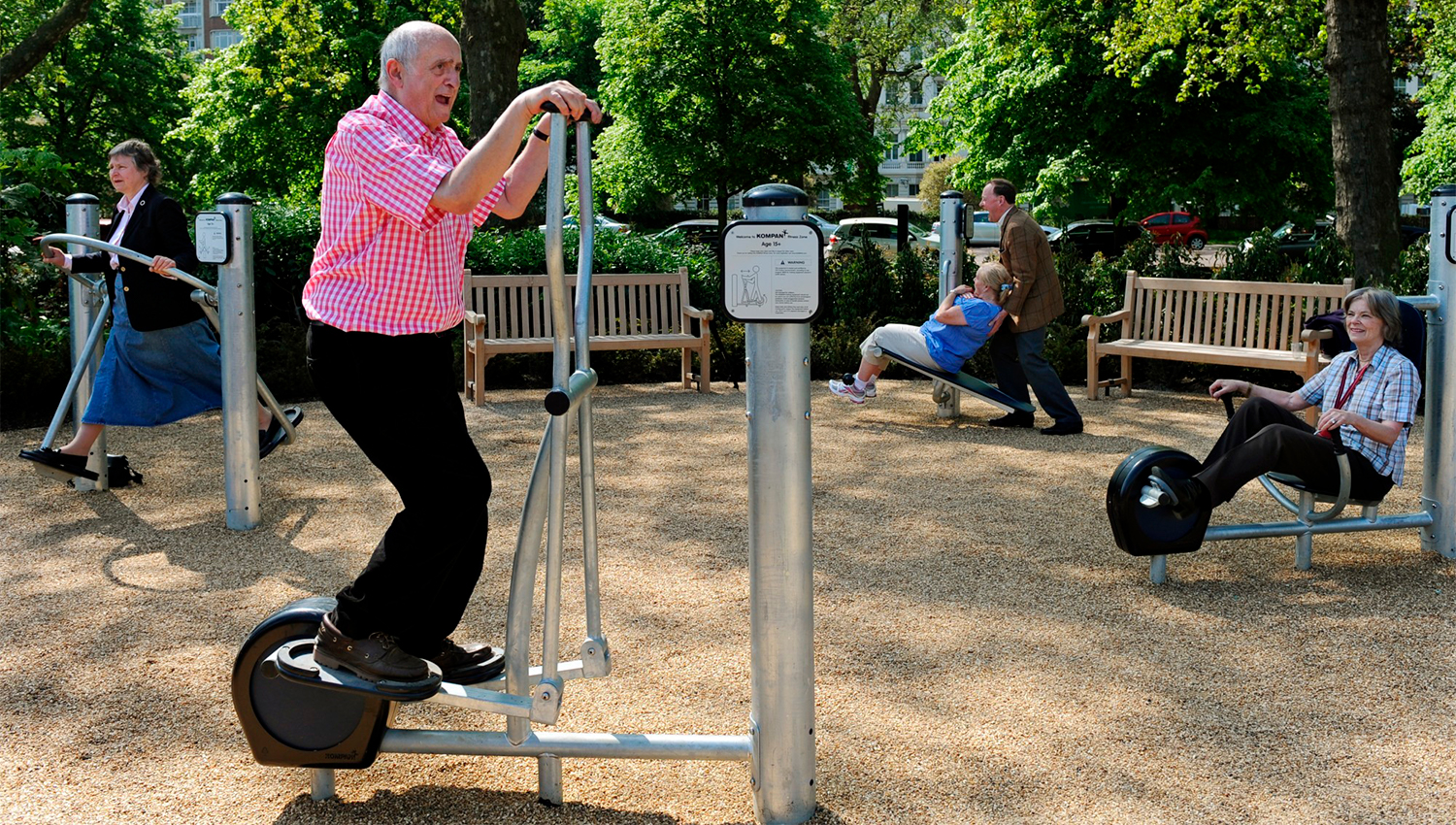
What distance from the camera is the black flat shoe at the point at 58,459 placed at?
6.56 metres

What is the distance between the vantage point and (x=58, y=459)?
664 centimetres

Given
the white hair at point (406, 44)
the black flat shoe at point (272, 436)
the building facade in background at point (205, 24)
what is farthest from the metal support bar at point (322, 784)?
the building facade in background at point (205, 24)

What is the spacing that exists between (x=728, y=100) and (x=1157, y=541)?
20832 millimetres

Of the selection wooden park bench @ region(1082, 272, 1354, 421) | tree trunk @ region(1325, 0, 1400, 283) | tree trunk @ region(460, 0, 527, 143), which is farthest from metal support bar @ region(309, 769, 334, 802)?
tree trunk @ region(460, 0, 527, 143)

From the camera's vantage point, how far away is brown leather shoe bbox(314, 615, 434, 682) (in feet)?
10.5

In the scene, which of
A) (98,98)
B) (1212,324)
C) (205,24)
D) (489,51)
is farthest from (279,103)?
(205,24)

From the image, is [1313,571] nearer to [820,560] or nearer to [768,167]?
[820,560]

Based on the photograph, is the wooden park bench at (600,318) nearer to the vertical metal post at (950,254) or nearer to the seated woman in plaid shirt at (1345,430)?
the vertical metal post at (950,254)

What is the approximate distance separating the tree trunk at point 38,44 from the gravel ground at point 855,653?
6963 mm

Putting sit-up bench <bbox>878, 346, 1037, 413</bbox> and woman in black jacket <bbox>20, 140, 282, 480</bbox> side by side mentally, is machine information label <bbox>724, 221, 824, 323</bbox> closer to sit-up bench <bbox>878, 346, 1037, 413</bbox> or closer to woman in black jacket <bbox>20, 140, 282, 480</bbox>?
woman in black jacket <bbox>20, 140, 282, 480</bbox>

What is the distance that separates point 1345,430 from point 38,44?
41.7 ft

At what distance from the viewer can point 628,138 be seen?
84.4ft

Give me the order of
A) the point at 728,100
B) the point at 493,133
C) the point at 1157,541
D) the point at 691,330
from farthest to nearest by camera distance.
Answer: the point at 728,100 < the point at 691,330 < the point at 1157,541 < the point at 493,133

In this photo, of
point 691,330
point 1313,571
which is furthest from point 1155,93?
point 1313,571
